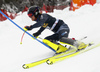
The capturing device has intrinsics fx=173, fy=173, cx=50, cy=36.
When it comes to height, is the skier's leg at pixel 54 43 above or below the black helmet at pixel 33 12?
below

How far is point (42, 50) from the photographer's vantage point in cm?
582


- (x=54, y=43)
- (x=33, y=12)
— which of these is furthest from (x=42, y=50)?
(x=33, y=12)

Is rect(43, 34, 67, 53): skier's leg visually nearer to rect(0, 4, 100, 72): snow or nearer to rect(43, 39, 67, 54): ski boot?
rect(43, 39, 67, 54): ski boot

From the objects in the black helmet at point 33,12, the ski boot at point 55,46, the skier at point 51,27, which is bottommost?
the ski boot at point 55,46

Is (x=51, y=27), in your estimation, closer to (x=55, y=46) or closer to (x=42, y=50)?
(x=55, y=46)

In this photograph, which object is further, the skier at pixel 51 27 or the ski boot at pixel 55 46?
the ski boot at pixel 55 46

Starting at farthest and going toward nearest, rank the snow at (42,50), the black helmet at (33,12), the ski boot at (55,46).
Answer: the ski boot at (55,46) → the black helmet at (33,12) → the snow at (42,50)

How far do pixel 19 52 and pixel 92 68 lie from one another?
3.37m

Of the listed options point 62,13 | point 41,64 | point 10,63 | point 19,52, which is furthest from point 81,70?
point 62,13

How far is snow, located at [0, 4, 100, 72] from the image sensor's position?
11.4 feet

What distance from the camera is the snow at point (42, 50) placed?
3484 mm

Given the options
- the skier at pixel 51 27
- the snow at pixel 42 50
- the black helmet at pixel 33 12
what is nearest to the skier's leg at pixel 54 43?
the skier at pixel 51 27

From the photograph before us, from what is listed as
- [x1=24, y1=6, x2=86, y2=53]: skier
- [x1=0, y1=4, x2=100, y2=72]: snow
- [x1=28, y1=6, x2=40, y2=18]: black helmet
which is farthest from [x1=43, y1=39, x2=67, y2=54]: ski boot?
[x1=28, y1=6, x2=40, y2=18]: black helmet

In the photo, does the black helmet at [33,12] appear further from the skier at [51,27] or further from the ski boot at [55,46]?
the ski boot at [55,46]
